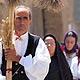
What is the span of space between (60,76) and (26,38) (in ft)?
4.80

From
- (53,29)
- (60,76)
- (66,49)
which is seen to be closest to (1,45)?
(60,76)

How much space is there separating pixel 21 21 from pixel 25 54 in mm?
365

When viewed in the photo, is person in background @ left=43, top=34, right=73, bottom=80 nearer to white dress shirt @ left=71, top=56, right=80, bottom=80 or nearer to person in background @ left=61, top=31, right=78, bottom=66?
white dress shirt @ left=71, top=56, right=80, bottom=80

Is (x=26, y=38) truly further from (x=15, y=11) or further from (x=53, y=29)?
(x=53, y=29)

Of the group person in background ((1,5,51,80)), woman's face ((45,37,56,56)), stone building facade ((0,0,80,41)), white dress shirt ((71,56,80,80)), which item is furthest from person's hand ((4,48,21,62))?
stone building facade ((0,0,80,41))

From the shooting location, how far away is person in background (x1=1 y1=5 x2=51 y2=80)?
5031 mm

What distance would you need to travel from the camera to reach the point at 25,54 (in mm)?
5199

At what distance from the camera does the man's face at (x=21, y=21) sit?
519cm

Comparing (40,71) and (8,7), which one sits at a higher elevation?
(8,7)

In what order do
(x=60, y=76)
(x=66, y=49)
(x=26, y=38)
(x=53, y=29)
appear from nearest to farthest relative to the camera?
(x=26, y=38) → (x=60, y=76) → (x=66, y=49) → (x=53, y=29)

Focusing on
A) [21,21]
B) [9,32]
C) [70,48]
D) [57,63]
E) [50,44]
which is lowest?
[57,63]

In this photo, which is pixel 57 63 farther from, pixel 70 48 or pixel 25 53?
pixel 25 53

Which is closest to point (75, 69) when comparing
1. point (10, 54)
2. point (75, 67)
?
point (75, 67)

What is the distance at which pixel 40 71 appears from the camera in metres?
5.05
